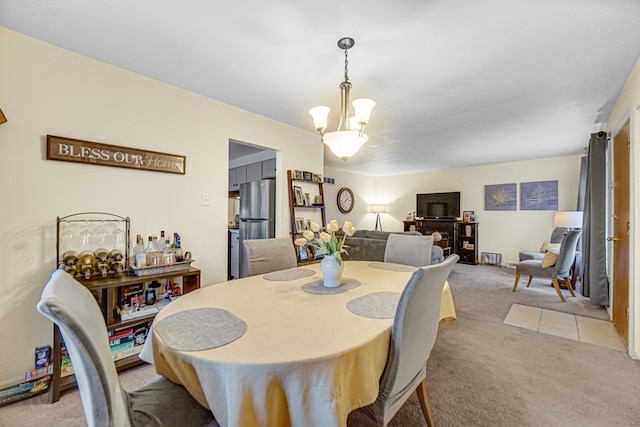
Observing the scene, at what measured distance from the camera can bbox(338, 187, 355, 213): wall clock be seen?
6855 mm

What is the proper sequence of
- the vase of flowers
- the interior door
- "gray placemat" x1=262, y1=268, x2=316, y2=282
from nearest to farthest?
the vase of flowers < "gray placemat" x1=262, y1=268, x2=316, y2=282 < the interior door

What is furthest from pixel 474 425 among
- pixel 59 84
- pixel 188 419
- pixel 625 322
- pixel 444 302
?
pixel 59 84

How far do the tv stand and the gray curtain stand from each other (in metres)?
2.89

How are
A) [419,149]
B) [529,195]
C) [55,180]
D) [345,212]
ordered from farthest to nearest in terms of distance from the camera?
[345,212] < [529,195] < [419,149] < [55,180]

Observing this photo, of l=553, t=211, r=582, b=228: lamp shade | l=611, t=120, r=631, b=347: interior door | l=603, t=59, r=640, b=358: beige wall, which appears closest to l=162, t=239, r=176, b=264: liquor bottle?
l=603, t=59, r=640, b=358: beige wall

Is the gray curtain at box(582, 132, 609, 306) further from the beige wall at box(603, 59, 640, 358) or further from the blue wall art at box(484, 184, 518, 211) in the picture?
the blue wall art at box(484, 184, 518, 211)

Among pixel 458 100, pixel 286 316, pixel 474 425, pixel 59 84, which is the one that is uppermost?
pixel 458 100

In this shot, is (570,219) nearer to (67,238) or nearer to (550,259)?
(550,259)

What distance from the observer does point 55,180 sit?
1.88 metres

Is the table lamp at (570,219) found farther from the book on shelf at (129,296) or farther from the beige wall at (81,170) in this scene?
the book on shelf at (129,296)

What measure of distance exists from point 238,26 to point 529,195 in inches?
248

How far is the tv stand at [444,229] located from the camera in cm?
619

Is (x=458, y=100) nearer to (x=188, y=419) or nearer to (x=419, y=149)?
(x=419, y=149)

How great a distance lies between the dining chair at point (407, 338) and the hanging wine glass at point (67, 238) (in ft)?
7.24
